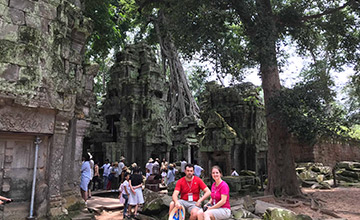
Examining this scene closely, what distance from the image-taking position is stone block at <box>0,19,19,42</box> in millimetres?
5129

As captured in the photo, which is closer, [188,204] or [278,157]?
[188,204]

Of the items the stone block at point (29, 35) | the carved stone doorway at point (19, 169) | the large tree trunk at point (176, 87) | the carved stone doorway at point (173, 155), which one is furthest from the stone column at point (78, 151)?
the large tree trunk at point (176, 87)

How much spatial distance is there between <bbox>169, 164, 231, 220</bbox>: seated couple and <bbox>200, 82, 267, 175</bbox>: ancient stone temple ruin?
Answer: 8470 millimetres

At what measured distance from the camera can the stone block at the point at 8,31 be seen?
5.13 m

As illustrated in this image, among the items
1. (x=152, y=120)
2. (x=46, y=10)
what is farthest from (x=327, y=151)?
(x=46, y=10)

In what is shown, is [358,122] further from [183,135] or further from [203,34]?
[183,135]

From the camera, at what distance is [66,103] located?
5.89 m

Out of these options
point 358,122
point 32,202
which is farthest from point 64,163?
point 358,122

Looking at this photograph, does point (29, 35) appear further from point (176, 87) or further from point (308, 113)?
point (176, 87)

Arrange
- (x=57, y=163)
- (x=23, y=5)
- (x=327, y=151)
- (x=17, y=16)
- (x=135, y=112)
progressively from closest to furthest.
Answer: (x=17, y=16) → (x=23, y=5) → (x=57, y=163) → (x=327, y=151) → (x=135, y=112)

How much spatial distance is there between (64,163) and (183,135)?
15.3 metres

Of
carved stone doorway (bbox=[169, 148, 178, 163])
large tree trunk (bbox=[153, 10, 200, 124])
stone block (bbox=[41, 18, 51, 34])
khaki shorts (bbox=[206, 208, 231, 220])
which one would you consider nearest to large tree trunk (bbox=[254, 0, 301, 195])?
khaki shorts (bbox=[206, 208, 231, 220])

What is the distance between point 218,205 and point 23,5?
5.59 m

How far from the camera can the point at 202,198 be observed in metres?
4.01
